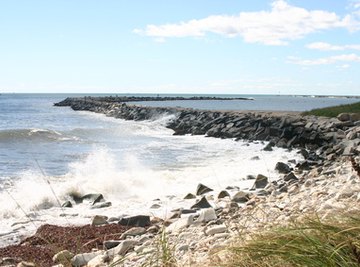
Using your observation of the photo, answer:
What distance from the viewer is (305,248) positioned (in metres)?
2.63

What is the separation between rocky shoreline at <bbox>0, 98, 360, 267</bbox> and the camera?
3840 millimetres

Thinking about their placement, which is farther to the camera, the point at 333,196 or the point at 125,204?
the point at 125,204

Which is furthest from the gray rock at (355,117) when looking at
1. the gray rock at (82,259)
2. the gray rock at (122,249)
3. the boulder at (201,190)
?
the gray rock at (82,259)

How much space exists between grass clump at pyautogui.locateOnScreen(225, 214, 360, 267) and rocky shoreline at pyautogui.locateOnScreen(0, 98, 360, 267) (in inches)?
8.5

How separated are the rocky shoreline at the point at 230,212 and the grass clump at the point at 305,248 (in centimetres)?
22

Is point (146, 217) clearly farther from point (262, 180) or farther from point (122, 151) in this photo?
point (122, 151)

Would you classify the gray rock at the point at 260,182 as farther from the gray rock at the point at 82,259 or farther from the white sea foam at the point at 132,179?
the gray rock at the point at 82,259

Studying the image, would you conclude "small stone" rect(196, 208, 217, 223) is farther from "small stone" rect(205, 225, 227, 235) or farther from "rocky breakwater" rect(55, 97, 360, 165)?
"rocky breakwater" rect(55, 97, 360, 165)

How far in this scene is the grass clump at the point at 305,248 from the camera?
2539mm

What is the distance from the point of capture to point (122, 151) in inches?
822

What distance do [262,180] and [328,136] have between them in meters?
9.15

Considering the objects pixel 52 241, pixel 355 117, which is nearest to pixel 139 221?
pixel 52 241

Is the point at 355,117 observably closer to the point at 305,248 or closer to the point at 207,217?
the point at 207,217

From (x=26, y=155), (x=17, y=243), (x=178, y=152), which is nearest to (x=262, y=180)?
(x=17, y=243)
